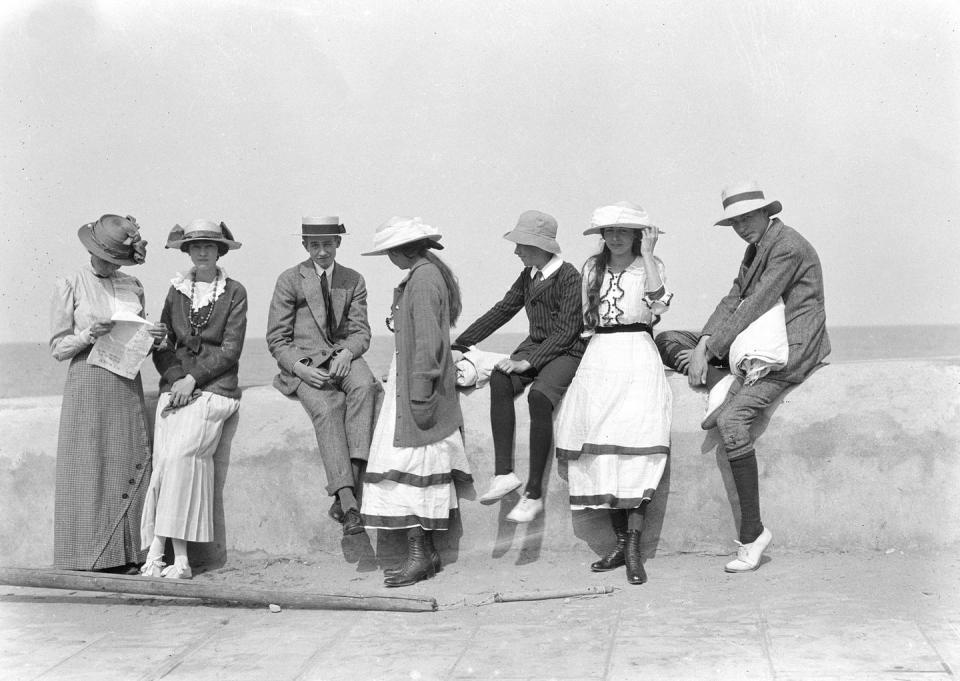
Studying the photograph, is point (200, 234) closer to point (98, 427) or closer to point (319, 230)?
point (319, 230)

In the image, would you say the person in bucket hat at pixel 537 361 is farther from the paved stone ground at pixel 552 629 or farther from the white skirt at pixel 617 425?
the paved stone ground at pixel 552 629

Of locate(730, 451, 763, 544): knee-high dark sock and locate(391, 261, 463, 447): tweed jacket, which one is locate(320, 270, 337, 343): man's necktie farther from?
locate(730, 451, 763, 544): knee-high dark sock

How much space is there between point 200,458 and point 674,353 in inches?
103

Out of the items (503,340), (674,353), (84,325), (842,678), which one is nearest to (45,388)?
(503,340)

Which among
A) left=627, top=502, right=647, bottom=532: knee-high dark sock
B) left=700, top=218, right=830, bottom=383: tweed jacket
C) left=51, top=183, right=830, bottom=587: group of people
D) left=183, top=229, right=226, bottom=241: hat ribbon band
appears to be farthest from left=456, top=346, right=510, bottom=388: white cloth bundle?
left=183, top=229, right=226, bottom=241: hat ribbon band

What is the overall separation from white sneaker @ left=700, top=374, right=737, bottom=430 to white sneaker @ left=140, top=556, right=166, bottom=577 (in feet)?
9.71

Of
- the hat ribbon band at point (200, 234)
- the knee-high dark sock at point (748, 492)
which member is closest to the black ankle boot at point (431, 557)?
the knee-high dark sock at point (748, 492)

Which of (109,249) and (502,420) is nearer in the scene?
(502,420)

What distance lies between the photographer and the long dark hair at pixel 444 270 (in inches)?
229

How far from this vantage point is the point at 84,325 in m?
6.17

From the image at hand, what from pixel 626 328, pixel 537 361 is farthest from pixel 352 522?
pixel 626 328

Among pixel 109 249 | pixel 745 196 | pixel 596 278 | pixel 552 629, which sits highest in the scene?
pixel 745 196

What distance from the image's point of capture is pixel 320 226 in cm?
617

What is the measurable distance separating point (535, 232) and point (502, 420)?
102cm
